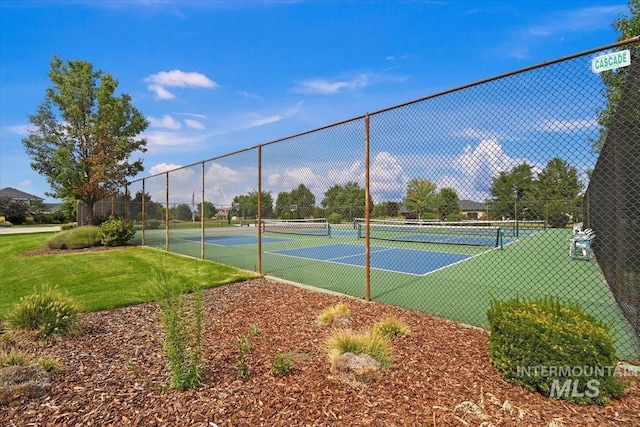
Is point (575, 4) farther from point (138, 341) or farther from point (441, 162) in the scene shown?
point (138, 341)

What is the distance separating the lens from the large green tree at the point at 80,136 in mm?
13914

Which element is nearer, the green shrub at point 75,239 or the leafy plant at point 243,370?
the leafy plant at point 243,370

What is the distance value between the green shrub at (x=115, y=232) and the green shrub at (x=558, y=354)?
1474 centimetres

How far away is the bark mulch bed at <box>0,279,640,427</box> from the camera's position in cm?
220

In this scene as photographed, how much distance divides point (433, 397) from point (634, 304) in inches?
112

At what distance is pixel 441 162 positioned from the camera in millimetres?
4184

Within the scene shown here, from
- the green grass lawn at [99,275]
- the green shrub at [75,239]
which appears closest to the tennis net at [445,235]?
the green grass lawn at [99,275]

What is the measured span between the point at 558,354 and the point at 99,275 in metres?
8.53

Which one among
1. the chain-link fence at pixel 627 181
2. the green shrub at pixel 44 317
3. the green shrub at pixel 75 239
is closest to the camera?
the chain-link fence at pixel 627 181

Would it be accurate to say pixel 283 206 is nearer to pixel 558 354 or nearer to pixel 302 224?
pixel 302 224

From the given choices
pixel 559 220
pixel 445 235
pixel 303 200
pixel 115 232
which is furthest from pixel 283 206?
pixel 115 232

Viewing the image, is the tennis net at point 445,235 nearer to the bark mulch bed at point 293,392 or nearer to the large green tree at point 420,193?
the large green tree at point 420,193

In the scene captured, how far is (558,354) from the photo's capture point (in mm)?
2330

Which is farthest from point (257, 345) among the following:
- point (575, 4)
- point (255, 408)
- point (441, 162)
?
point (575, 4)
